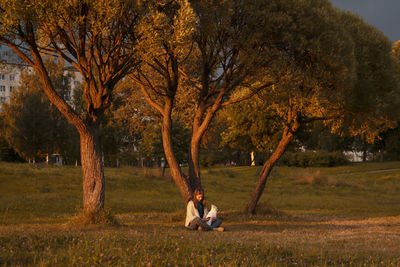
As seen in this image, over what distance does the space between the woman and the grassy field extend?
20.4 inches

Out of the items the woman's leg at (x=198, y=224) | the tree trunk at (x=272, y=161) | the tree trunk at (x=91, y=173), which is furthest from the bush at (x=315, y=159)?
the tree trunk at (x=91, y=173)

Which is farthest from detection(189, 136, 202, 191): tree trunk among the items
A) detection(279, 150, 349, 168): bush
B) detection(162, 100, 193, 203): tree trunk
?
detection(279, 150, 349, 168): bush

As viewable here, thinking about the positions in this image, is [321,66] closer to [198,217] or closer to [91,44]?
[198,217]

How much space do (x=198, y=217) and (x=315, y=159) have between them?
173 ft

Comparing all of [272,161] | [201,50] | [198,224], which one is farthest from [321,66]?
[198,224]

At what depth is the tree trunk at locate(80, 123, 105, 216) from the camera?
1443 centimetres

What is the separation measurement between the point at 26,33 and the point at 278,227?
38.2ft

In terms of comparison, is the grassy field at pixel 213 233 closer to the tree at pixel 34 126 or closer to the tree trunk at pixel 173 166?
the tree trunk at pixel 173 166

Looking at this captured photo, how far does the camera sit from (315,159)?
63.8 m

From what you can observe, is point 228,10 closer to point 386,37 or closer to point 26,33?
point 26,33

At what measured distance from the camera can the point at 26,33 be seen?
14789mm

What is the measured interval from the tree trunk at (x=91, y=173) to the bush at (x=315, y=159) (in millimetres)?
52741

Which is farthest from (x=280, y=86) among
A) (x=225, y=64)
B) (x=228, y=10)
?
(x=228, y=10)

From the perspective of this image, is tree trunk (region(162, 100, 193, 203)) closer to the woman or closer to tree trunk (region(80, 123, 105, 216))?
the woman
